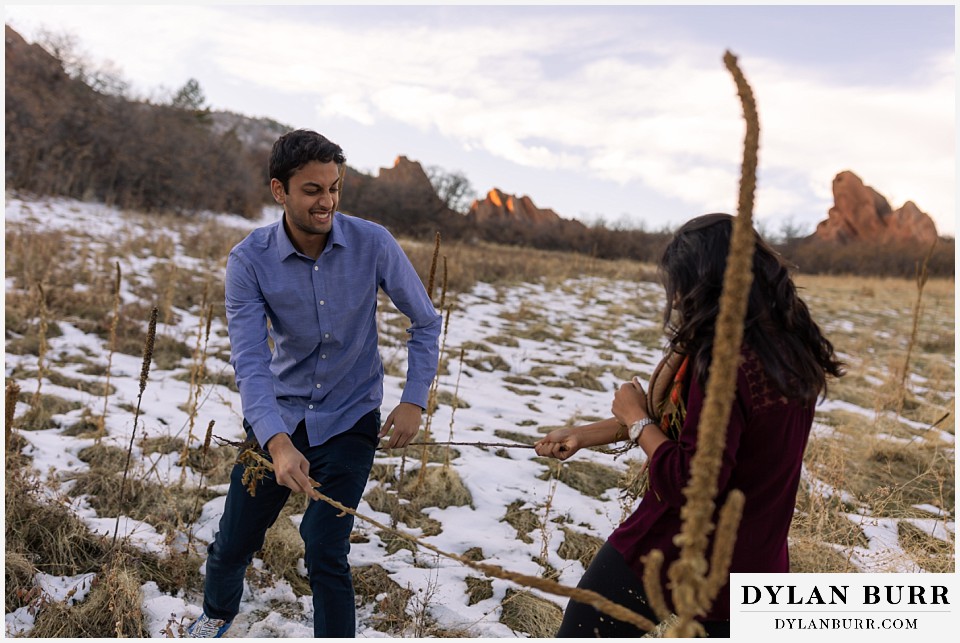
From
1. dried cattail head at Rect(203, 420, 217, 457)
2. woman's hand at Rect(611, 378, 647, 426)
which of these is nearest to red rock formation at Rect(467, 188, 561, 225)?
dried cattail head at Rect(203, 420, 217, 457)

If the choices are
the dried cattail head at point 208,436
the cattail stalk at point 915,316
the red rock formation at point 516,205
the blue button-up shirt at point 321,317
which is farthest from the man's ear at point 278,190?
the red rock formation at point 516,205

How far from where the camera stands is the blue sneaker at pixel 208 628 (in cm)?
245

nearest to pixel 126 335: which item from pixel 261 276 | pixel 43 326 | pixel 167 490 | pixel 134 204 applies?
pixel 43 326

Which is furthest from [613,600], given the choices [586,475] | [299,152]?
[586,475]

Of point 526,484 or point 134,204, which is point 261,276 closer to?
point 526,484

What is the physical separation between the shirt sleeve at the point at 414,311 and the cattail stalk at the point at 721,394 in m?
1.85

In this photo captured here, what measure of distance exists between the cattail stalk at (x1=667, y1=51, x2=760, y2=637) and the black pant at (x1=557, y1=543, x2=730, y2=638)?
103cm

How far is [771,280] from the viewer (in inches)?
58.6

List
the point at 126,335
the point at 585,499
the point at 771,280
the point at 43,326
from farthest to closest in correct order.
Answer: the point at 126,335 < the point at 585,499 < the point at 43,326 < the point at 771,280

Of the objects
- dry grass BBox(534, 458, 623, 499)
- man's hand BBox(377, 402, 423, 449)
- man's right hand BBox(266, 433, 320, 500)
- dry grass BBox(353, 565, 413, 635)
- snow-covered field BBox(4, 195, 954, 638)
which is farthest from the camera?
dry grass BBox(534, 458, 623, 499)

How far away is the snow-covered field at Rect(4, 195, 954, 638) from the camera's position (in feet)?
9.20

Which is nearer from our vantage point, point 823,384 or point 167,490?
point 823,384

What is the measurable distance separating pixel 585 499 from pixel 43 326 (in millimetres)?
3406

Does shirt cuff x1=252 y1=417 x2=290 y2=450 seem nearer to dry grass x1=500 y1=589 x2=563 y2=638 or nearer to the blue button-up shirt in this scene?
the blue button-up shirt
